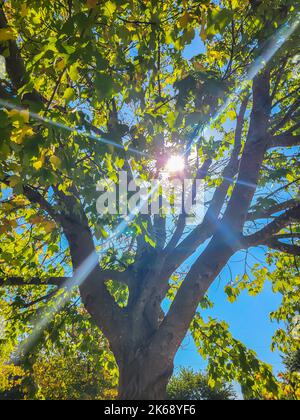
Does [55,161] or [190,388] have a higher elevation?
[190,388]

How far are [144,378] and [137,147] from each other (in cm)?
223

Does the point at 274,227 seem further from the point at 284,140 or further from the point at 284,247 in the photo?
the point at 284,140

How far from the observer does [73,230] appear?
3.49 meters

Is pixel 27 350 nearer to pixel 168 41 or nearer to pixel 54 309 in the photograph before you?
pixel 54 309

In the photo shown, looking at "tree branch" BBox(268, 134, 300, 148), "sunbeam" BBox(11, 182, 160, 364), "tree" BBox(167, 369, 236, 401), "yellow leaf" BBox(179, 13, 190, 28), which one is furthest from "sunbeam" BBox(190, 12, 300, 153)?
"tree" BBox(167, 369, 236, 401)

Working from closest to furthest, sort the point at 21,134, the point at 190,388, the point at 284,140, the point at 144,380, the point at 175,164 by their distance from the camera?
the point at 21,134, the point at 144,380, the point at 284,140, the point at 175,164, the point at 190,388

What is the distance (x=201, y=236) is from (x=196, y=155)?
1.85 m

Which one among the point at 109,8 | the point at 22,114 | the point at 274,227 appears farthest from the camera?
the point at 274,227

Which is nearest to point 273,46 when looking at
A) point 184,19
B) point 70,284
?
point 184,19

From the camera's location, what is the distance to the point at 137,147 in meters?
2.89

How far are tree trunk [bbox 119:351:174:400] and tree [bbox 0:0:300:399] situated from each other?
0.04 ft

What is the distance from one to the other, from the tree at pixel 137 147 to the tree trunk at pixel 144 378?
11mm

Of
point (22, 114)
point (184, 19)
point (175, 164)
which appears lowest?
point (22, 114)

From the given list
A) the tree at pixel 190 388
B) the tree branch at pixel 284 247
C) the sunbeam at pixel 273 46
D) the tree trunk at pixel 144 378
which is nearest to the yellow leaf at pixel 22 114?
the sunbeam at pixel 273 46
